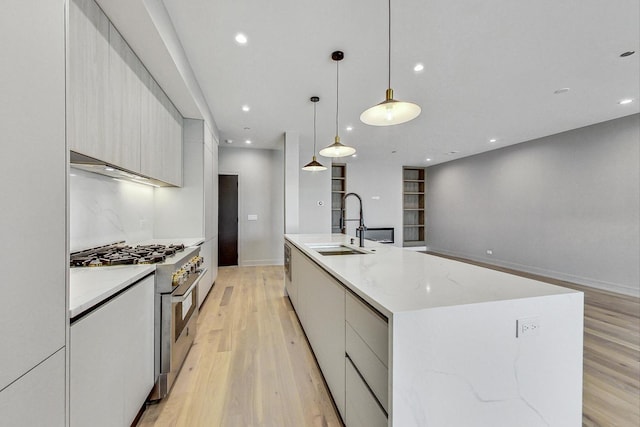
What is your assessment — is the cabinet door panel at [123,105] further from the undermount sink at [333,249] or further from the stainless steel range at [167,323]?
the undermount sink at [333,249]

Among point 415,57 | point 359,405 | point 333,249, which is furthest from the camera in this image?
point 333,249

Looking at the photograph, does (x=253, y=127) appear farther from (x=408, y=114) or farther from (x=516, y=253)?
(x=516, y=253)

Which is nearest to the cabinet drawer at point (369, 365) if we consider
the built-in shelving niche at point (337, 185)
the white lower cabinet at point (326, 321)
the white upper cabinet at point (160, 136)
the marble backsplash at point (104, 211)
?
the white lower cabinet at point (326, 321)

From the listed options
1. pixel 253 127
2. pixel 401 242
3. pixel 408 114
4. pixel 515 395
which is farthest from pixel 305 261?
pixel 401 242

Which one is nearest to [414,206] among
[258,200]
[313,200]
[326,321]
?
[313,200]

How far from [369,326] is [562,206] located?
572cm

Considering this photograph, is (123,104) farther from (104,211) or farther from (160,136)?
(104,211)

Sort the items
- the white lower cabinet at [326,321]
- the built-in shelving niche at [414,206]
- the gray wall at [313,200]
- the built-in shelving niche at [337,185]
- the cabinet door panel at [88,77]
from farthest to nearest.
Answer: the built-in shelving niche at [414,206], the built-in shelving niche at [337,185], the gray wall at [313,200], the white lower cabinet at [326,321], the cabinet door panel at [88,77]

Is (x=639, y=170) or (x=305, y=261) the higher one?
(x=639, y=170)

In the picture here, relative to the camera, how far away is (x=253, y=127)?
4.58 m

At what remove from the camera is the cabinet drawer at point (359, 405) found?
1.06 meters

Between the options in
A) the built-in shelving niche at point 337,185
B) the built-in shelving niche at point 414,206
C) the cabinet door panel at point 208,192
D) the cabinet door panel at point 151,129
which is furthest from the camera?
the built-in shelving niche at point 414,206

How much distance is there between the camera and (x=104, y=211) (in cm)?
221

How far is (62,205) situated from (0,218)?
0.25 metres
